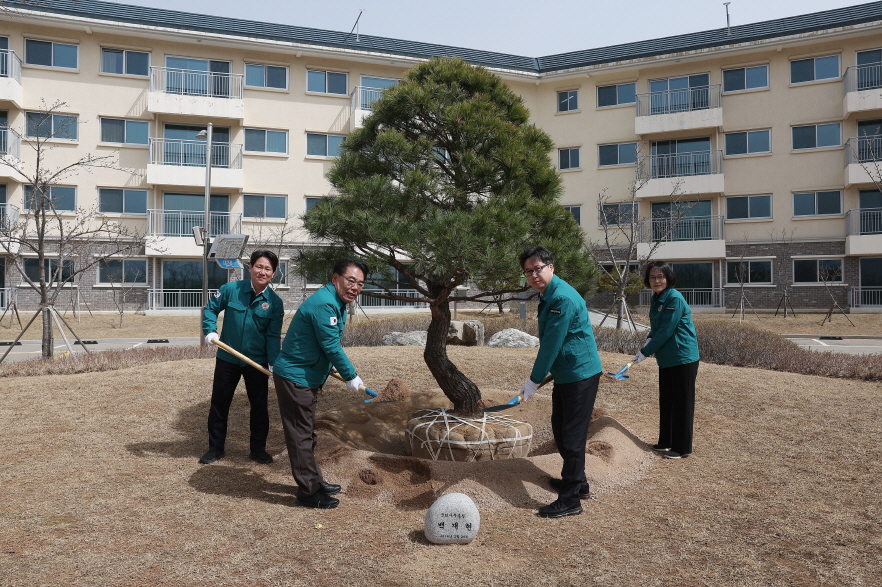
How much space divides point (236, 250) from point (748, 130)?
22.2 metres

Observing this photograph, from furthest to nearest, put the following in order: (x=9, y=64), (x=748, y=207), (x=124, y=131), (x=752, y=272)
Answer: (x=748, y=207) < (x=752, y=272) < (x=124, y=131) < (x=9, y=64)

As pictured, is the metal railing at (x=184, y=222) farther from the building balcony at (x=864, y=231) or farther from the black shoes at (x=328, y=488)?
the building balcony at (x=864, y=231)

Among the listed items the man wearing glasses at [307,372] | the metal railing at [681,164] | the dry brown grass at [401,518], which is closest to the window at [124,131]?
the metal railing at [681,164]

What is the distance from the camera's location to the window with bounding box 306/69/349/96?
26.7 m

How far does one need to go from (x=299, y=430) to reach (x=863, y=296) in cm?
2685

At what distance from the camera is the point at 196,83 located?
2531 centimetres

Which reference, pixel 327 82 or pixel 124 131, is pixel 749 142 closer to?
pixel 327 82

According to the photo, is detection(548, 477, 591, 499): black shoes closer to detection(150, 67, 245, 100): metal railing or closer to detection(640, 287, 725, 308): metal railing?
detection(640, 287, 725, 308): metal railing

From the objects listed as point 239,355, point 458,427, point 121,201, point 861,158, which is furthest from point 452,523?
point 861,158

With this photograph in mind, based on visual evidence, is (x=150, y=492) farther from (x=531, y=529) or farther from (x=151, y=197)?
(x=151, y=197)

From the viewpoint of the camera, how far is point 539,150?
567 cm

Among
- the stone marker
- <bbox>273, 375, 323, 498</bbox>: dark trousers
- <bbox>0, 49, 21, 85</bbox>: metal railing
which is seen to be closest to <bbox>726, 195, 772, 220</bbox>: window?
<bbox>273, 375, 323, 498</bbox>: dark trousers

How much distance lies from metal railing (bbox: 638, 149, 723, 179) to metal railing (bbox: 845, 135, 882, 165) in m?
4.49

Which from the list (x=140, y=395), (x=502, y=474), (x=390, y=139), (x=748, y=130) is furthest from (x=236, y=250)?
(x=748, y=130)
